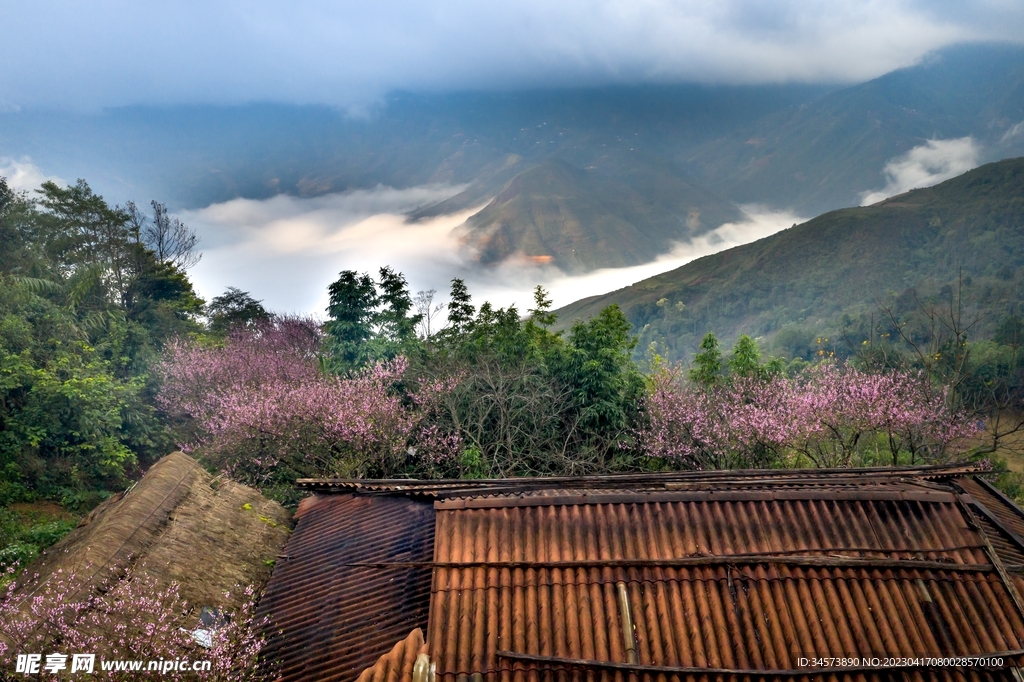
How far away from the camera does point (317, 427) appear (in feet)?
52.3

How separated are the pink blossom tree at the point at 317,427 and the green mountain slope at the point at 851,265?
54.5m

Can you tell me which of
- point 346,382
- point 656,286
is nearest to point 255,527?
point 346,382

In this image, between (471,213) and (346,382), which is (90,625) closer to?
(346,382)

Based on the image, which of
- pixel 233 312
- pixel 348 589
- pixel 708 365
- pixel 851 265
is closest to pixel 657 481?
pixel 348 589

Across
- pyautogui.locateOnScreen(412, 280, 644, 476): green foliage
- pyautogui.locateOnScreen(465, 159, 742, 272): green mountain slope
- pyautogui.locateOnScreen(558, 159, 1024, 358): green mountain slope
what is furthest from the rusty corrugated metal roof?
pyautogui.locateOnScreen(465, 159, 742, 272): green mountain slope

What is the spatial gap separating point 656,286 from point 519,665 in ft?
338

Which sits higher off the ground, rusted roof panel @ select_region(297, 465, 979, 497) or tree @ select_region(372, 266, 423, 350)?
tree @ select_region(372, 266, 423, 350)

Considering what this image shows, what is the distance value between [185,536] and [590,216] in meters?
128

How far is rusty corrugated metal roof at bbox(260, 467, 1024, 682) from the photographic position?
18.4 feet

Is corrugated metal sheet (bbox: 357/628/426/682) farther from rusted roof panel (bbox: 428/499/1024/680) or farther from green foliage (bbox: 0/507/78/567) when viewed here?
green foliage (bbox: 0/507/78/567)

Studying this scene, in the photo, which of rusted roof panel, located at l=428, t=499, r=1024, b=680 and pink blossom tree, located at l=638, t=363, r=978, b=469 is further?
pink blossom tree, located at l=638, t=363, r=978, b=469

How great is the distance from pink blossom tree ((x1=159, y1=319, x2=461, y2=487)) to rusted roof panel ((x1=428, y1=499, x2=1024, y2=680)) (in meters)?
9.54

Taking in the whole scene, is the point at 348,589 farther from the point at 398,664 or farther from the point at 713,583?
the point at 713,583

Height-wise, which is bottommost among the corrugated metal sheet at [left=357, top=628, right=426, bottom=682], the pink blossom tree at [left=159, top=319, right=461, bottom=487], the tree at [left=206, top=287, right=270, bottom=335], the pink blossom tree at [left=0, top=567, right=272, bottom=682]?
the corrugated metal sheet at [left=357, top=628, right=426, bottom=682]
